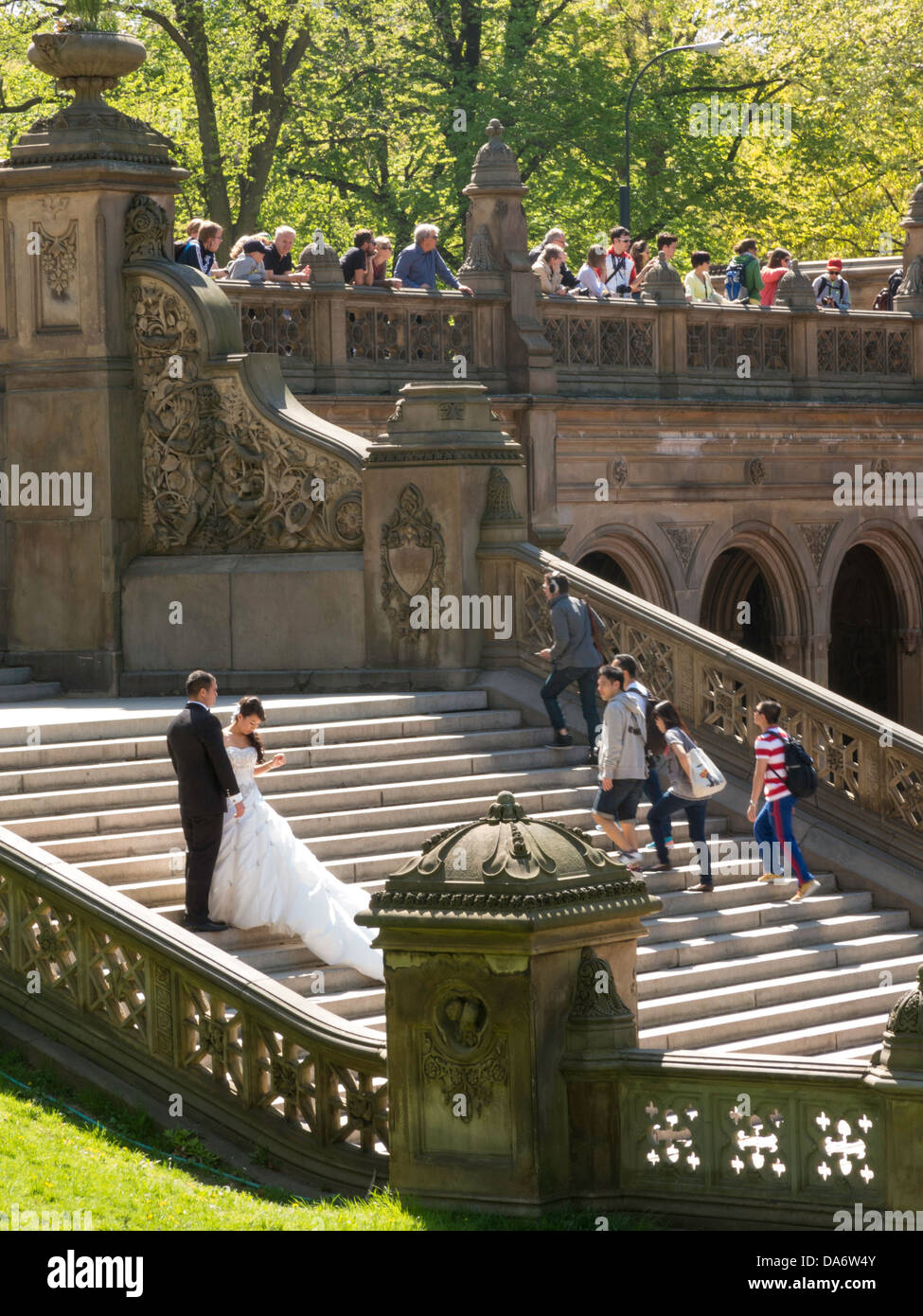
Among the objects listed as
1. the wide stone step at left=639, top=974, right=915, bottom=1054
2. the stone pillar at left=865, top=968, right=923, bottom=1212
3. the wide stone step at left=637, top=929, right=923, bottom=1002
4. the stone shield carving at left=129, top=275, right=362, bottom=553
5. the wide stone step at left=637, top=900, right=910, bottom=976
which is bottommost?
the wide stone step at left=639, top=974, right=915, bottom=1054

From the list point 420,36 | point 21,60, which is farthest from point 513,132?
point 21,60

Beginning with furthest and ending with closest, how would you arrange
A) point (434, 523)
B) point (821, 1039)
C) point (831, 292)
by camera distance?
point (831, 292) → point (434, 523) → point (821, 1039)

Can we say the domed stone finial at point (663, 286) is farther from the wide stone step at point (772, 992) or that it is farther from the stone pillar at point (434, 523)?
the wide stone step at point (772, 992)

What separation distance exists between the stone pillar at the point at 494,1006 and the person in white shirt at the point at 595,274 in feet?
61.3

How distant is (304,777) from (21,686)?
4.30 m

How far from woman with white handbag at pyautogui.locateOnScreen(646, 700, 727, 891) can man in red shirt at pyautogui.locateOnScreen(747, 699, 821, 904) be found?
0.39 m

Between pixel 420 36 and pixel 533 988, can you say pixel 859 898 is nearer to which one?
pixel 533 988

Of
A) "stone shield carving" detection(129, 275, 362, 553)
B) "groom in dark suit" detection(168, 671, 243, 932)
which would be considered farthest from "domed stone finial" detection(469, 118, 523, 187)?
"groom in dark suit" detection(168, 671, 243, 932)

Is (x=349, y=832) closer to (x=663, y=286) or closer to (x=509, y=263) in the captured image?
(x=509, y=263)

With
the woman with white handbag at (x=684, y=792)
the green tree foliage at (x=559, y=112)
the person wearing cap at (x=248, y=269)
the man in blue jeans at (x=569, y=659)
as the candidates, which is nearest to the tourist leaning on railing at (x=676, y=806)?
the woman with white handbag at (x=684, y=792)

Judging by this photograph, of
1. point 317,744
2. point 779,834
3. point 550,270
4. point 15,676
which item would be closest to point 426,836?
point 317,744

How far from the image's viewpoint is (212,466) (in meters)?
19.6

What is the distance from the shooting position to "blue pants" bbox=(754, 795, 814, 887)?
54.6 ft

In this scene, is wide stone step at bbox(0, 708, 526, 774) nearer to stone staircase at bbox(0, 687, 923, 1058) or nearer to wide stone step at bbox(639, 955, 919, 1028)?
stone staircase at bbox(0, 687, 923, 1058)
